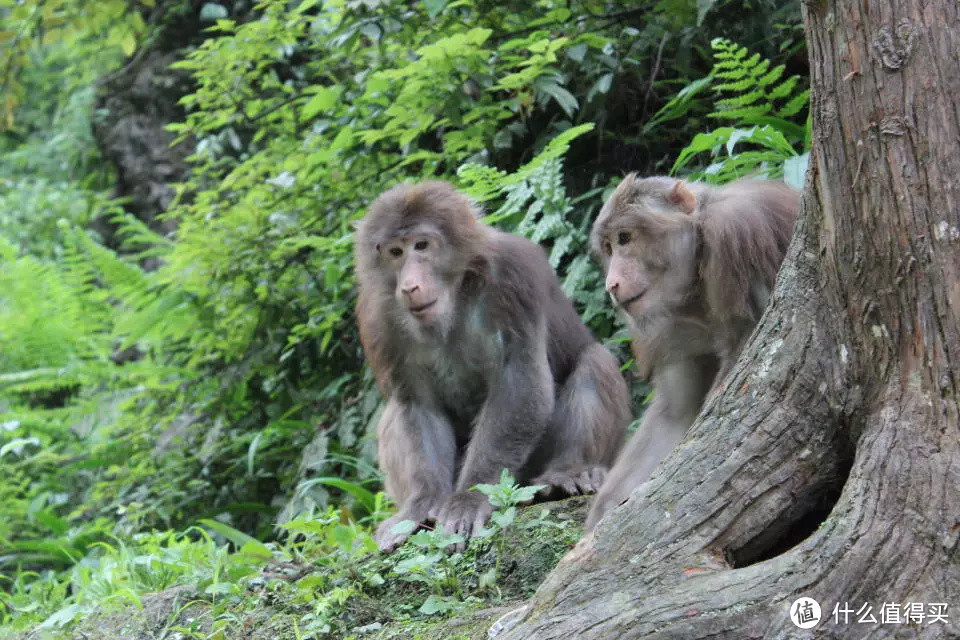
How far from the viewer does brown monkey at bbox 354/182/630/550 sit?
5.68 metres

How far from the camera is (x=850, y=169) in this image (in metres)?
3.30

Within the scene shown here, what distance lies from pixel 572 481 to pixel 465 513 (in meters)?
0.63

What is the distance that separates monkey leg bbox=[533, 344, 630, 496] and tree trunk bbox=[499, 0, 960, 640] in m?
2.21

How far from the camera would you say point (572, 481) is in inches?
222

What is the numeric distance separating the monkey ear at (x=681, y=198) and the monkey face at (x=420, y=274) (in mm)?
1527

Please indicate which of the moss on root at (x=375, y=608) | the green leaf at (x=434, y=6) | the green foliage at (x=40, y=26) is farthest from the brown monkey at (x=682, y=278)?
the green foliage at (x=40, y=26)

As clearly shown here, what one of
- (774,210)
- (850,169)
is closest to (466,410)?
(774,210)

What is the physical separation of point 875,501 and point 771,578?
36 centimetres

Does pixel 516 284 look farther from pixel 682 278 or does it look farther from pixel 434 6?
pixel 434 6

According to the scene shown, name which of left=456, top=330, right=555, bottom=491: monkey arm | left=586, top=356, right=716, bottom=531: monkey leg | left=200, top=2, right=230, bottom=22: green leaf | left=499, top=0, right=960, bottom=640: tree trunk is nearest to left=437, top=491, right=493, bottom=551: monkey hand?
left=456, top=330, right=555, bottom=491: monkey arm

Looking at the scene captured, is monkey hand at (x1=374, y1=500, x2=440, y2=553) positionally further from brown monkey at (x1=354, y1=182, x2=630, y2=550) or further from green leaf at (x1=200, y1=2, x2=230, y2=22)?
green leaf at (x1=200, y1=2, x2=230, y2=22)

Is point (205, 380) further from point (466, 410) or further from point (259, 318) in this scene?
point (466, 410)

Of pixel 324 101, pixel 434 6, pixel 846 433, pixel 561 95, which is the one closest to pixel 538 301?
pixel 561 95

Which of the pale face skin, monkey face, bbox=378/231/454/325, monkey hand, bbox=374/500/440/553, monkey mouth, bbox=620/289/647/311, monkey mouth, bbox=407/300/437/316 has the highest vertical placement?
the pale face skin
